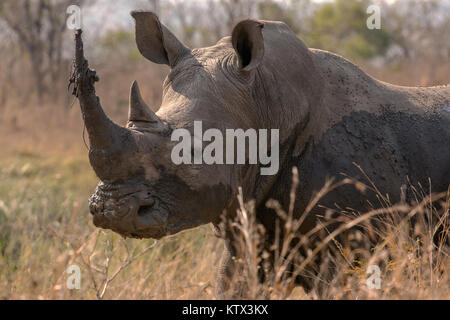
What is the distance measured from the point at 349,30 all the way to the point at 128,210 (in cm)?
2422

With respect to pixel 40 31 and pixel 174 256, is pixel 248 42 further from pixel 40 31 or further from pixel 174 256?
pixel 40 31

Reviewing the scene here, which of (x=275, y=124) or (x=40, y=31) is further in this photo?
(x=40, y=31)

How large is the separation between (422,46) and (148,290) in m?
19.3

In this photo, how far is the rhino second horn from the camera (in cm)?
342

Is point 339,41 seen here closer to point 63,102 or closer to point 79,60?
point 63,102

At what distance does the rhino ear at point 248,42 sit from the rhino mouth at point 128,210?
3.05 feet

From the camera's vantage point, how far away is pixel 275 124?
394 centimetres

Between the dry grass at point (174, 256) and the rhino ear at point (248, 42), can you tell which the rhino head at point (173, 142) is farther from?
the dry grass at point (174, 256)

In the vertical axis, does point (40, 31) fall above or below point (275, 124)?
above

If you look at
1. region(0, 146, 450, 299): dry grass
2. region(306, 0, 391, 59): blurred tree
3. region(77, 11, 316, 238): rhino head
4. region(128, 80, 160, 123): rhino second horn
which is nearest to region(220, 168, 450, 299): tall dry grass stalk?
region(0, 146, 450, 299): dry grass

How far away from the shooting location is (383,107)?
4152mm

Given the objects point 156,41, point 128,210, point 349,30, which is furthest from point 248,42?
point 349,30

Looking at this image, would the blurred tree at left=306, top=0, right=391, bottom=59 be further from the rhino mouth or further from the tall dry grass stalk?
the rhino mouth

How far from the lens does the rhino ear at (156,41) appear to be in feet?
13.3
